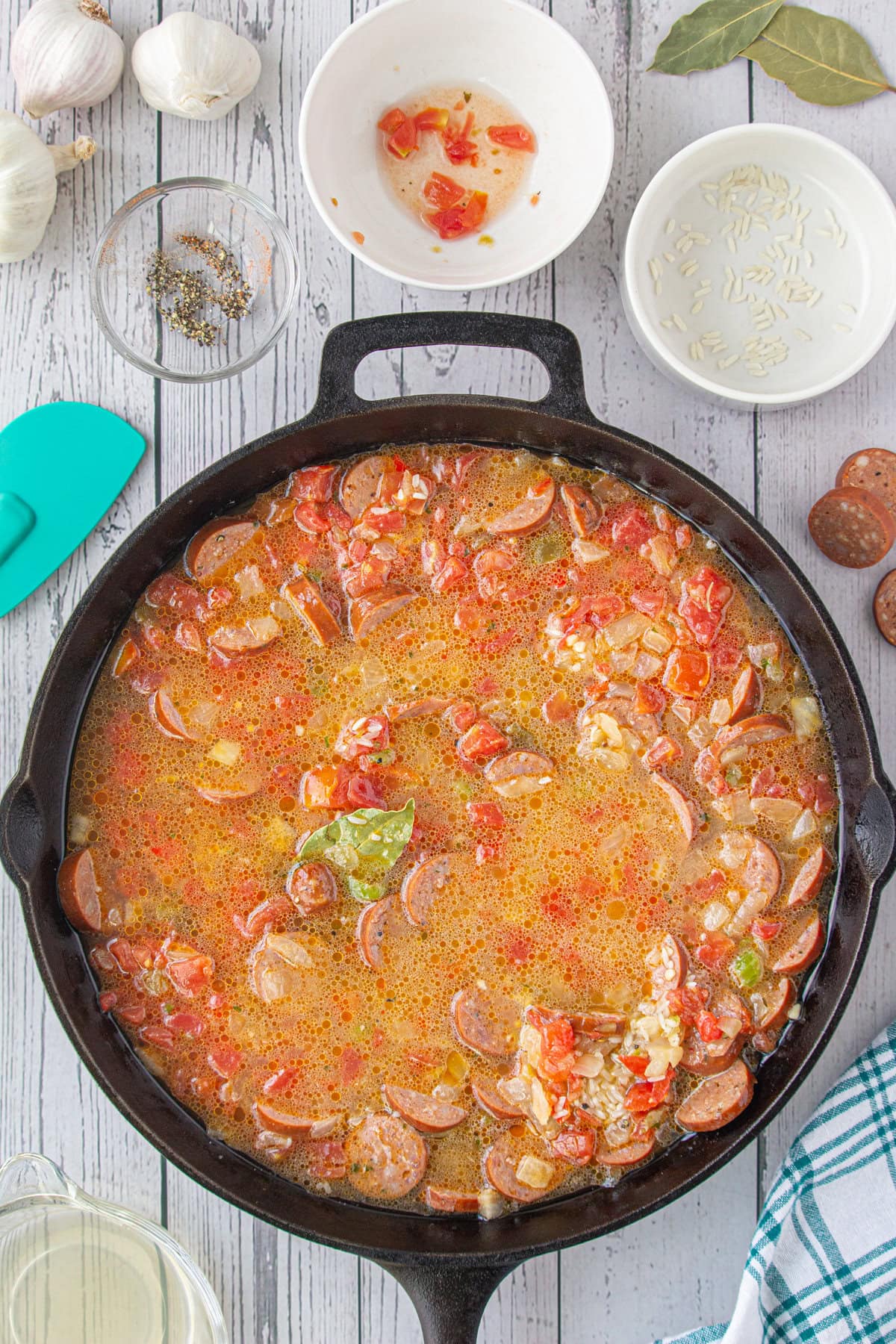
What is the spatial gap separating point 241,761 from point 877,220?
194 cm

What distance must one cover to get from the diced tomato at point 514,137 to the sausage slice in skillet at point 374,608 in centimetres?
112

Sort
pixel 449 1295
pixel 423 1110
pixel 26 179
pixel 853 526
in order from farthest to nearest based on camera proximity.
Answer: pixel 853 526
pixel 26 179
pixel 423 1110
pixel 449 1295

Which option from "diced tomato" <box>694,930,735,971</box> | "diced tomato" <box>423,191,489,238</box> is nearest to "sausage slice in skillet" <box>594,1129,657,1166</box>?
"diced tomato" <box>694,930,735,971</box>

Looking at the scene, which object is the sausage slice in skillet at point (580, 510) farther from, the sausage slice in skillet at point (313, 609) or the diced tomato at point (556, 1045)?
the diced tomato at point (556, 1045)

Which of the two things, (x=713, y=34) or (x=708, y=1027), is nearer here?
(x=708, y=1027)

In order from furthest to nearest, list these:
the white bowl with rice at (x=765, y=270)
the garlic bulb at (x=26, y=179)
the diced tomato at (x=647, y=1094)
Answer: the white bowl with rice at (x=765, y=270) → the garlic bulb at (x=26, y=179) → the diced tomato at (x=647, y=1094)

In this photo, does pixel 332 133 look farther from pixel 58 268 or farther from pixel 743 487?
pixel 743 487

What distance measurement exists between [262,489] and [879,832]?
1581 mm

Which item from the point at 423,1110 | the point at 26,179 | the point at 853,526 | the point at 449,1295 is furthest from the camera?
the point at 853,526

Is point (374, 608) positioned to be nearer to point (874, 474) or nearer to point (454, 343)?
point (454, 343)

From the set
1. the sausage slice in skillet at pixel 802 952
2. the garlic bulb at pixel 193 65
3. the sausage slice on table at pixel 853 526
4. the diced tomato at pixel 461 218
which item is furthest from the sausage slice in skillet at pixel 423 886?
the garlic bulb at pixel 193 65

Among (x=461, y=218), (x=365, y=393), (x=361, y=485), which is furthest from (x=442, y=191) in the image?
(x=361, y=485)

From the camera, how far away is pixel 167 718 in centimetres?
237

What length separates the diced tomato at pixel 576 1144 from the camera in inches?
90.6
